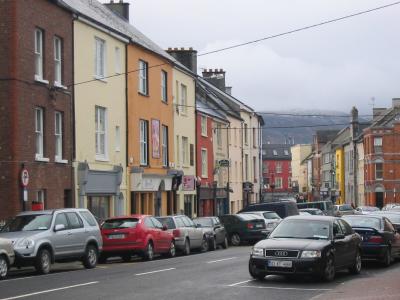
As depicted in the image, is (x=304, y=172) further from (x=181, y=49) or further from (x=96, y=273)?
(x=96, y=273)

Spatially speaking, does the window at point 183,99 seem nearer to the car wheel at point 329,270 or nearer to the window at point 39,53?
the window at point 39,53

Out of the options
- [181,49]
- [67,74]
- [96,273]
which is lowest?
[96,273]

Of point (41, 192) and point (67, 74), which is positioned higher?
point (67, 74)

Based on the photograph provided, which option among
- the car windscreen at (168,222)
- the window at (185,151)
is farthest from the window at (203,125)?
the car windscreen at (168,222)

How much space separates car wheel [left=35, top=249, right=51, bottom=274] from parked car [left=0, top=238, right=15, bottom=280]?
1.27 m

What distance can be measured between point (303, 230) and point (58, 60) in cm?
1499

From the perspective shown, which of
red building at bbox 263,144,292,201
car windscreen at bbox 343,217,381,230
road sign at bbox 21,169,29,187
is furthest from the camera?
red building at bbox 263,144,292,201

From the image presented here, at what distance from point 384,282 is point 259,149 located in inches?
2203

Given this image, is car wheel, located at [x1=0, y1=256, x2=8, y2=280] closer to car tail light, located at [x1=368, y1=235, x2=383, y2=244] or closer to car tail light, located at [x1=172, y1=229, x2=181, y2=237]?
car tail light, located at [x1=368, y1=235, x2=383, y2=244]

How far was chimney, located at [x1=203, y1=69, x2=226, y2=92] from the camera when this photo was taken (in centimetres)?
7050

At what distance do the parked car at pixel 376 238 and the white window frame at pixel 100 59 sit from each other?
47.8ft

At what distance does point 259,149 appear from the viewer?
242 ft

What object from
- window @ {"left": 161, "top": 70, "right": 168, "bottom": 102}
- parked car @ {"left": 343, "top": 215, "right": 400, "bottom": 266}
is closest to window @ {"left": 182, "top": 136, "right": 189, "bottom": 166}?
window @ {"left": 161, "top": 70, "right": 168, "bottom": 102}

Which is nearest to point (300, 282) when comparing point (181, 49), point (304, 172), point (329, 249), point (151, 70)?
point (329, 249)
